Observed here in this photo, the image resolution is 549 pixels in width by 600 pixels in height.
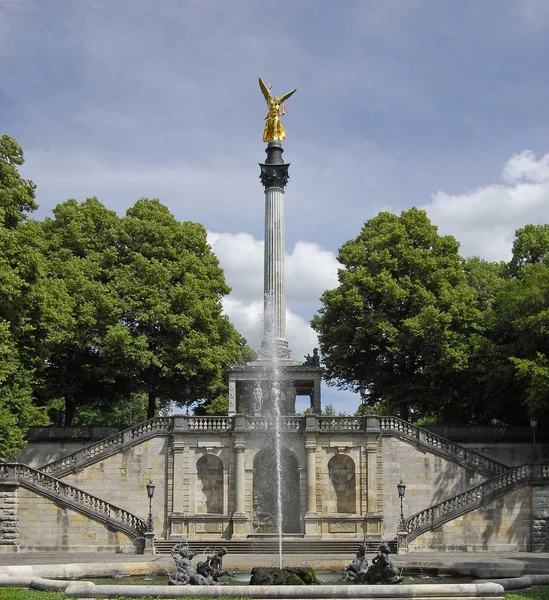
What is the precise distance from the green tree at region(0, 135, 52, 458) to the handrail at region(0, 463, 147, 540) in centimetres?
179

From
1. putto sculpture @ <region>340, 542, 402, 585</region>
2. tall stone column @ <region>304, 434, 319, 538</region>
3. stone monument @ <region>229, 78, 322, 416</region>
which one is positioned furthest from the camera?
stone monument @ <region>229, 78, 322, 416</region>

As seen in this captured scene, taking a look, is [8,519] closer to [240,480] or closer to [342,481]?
[240,480]

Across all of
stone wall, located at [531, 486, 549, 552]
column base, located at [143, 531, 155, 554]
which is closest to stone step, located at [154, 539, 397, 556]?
column base, located at [143, 531, 155, 554]

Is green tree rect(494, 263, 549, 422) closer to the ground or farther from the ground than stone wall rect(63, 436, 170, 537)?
farther from the ground

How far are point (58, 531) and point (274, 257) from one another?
53.4 ft

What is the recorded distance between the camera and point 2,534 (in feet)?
108

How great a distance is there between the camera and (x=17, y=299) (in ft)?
101

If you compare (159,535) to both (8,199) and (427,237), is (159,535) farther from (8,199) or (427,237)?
(427,237)

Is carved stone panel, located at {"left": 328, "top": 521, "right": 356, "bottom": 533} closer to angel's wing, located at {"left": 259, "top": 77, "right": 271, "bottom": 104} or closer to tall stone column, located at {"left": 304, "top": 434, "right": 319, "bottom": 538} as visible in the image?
tall stone column, located at {"left": 304, "top": 434, "right": 319, "bottom": 538}

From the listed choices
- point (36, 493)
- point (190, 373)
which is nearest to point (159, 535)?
point (36, 493)

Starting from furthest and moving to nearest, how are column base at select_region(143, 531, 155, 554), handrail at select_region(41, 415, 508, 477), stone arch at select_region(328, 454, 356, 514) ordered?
stone arch at select_region(328, 454, 356, 514), handrail at select_region(41, 415, 508, 477), column base at select_region(143, 531, 155, 554)

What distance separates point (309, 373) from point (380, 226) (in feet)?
40.0

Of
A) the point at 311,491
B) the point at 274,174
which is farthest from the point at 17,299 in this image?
the point at 274,174

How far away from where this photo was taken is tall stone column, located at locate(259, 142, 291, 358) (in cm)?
4078
